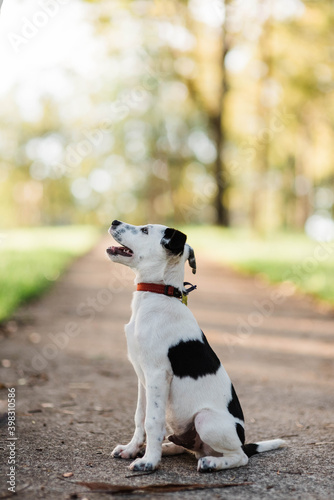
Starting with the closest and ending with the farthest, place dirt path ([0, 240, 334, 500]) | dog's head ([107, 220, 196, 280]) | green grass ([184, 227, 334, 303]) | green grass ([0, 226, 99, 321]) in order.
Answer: dirt path ([0, 240, 334, 500]), dog's head ([107, 220, 196, 280]), green grass ([0, 226, 99, 321]), green grass ([184, 227, 334, 303])

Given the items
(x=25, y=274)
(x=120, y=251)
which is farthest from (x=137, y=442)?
(x=25, y=274)

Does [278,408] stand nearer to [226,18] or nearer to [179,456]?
[179,456]

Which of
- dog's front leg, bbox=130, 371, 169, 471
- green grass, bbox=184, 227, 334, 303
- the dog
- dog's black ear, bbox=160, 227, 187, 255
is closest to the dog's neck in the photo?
the dog

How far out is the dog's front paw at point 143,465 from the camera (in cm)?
346

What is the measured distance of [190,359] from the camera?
11.9 feet

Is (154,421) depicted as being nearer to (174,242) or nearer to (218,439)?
(218,439)

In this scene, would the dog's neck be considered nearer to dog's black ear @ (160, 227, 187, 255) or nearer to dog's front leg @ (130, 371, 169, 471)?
dog's black ear @ (160, 227, 187, 255)

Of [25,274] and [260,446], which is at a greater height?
[260,446]

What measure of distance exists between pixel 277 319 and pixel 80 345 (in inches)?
163

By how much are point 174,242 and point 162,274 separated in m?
0.27

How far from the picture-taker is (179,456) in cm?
398

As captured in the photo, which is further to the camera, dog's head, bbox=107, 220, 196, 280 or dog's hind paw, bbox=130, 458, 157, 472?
dog's head, bbox=107, 220, 196, 280

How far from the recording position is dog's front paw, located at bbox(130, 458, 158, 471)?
11.4 ft

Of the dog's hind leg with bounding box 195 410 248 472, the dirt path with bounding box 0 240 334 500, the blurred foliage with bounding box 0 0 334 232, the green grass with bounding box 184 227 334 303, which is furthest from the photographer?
the blurred foliage with bounding box 0 0 334 232
